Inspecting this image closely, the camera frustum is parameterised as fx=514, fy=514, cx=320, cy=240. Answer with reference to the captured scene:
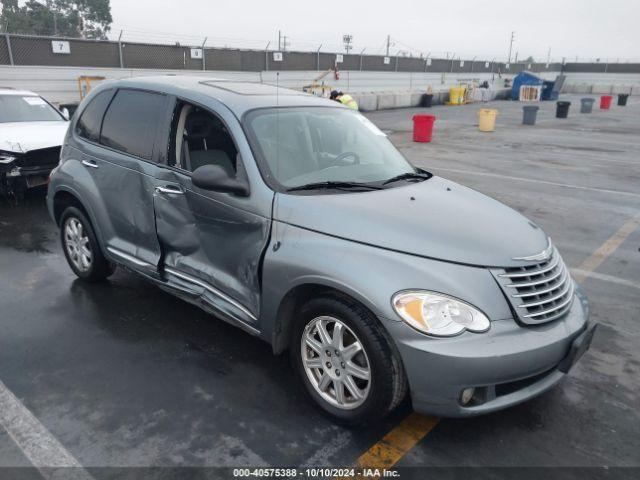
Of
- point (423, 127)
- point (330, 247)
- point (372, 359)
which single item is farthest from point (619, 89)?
point (372, 359)

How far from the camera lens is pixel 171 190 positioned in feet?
12.1

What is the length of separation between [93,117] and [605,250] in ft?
19.2

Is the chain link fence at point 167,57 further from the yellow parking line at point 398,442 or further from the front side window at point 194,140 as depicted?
the yellow parking line at point 398,442

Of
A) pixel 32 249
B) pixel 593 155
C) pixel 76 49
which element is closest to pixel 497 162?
pixel 593 155

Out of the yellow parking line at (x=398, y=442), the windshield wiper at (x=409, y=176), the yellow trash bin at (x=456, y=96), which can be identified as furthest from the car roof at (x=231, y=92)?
the yellow trash bin at (x=456, y=96)

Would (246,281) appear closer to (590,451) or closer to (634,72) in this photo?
(590,451)

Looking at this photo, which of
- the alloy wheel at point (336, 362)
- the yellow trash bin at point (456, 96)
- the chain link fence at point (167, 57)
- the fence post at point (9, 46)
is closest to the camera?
the alloy wheel at point (336, 362)

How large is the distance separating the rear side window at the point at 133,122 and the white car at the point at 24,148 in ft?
11.0

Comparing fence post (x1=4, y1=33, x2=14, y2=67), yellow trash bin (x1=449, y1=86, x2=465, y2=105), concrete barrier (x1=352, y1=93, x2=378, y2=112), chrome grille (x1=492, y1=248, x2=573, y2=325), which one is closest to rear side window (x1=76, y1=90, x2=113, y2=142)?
chrome grille (x1=492, y1=248, x2=573, y2=325)

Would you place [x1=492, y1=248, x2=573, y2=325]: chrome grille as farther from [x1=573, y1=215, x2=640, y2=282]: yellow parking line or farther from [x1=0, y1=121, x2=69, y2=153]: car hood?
[x1=0, y1=121, x2=69, y2=153]: car hood

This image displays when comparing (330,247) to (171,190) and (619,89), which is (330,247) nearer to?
(171,190)

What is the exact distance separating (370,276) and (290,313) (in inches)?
27.5

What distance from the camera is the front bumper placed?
251cm

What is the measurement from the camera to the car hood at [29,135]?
7332mm
